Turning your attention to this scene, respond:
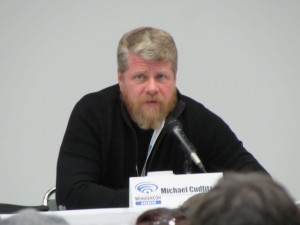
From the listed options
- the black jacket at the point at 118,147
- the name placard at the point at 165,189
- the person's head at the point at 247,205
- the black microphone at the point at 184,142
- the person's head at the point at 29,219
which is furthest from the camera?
the black jacket at the point at 118,147

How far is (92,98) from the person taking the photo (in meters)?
3.20

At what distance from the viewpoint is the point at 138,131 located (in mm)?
3145

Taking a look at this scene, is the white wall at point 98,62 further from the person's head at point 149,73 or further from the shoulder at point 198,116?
the person's head at point 149,73

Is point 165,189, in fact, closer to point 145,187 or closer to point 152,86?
point 145,187

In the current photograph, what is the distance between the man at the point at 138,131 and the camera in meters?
3.00

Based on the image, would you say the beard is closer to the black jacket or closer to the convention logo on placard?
the black jacket

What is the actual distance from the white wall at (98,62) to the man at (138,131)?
1.09m

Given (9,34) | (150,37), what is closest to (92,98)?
(150,37)

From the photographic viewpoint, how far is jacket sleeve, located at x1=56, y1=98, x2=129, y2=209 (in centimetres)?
273

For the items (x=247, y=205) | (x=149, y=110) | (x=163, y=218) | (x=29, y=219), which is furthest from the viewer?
(x=149, y=110)

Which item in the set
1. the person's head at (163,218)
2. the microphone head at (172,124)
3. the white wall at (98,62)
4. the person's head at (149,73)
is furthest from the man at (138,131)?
the person's head at (163,218)

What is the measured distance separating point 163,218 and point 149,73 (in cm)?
173

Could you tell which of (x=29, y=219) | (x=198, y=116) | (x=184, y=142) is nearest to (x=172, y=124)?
(x=184, y=142)

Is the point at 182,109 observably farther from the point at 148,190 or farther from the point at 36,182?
the point at 36,182
